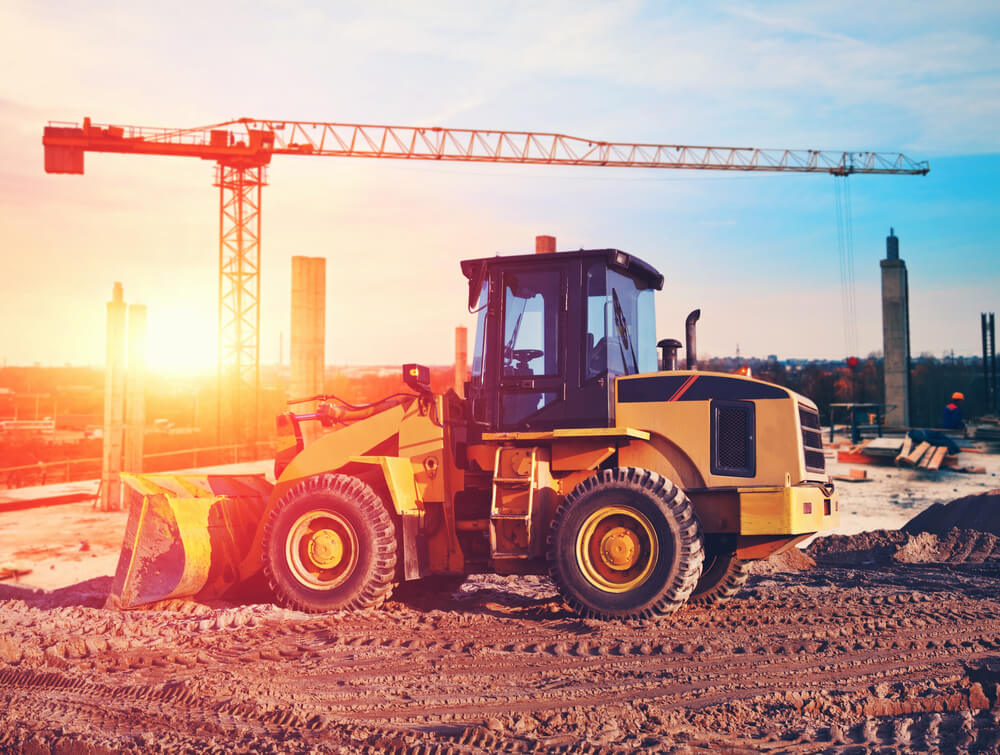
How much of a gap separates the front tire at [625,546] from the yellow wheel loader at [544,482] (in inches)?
0.5

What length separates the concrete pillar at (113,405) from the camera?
14.8 m

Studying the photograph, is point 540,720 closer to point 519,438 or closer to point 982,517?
point 519,438

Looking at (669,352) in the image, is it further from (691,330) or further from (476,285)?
(476,285)


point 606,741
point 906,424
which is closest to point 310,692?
point 606,741

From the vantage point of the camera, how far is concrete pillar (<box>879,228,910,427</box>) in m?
32.8

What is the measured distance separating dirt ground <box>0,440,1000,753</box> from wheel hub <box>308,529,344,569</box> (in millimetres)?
472

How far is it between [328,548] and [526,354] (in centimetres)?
230

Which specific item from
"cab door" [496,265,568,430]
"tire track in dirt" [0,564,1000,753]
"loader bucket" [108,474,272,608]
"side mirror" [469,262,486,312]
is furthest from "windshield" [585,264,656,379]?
"loader bucket" [108,474,272,608]

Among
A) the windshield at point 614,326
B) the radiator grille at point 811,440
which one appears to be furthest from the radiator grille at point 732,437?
the windshield at point 614,326

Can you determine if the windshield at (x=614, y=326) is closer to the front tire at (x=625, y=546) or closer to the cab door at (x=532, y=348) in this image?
the cab door at (x=532, y=348)

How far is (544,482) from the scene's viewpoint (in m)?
7.15

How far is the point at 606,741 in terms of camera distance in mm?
4508

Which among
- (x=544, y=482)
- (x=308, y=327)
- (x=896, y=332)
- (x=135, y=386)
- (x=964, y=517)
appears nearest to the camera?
(x=544, y=482)

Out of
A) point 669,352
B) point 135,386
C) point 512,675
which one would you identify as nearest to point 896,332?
point 135,386
